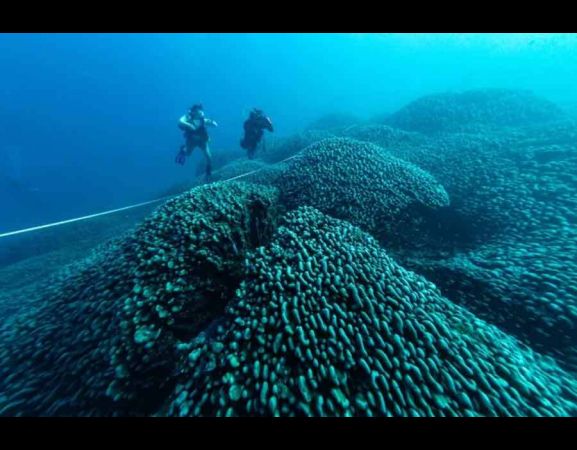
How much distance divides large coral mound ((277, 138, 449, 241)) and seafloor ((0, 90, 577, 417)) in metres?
0.07

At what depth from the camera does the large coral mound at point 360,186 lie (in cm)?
636

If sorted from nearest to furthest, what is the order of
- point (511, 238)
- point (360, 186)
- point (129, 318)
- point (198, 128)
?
point (129, 318) < point (511, 238) < point (360, 186) < point (198, 128)

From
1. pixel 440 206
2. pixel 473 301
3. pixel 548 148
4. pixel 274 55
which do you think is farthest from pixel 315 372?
pixel 274 55

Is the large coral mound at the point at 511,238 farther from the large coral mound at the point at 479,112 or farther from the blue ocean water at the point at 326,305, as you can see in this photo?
the large coral mound at the point at 479,112

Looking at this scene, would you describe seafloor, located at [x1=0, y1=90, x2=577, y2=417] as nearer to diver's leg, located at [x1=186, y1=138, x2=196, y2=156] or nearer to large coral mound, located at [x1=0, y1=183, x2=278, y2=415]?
large coral mound, located at [x1=0, y1=183, x2=278, y2=415]

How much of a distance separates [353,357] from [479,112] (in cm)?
1994

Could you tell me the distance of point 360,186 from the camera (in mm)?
6766

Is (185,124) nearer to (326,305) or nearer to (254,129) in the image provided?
(254,129)

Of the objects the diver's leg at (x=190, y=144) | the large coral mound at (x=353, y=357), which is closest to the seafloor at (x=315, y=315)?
the large coral mound at (x=353, y=357)

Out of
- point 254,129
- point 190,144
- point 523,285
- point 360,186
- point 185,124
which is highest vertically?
point 185,124

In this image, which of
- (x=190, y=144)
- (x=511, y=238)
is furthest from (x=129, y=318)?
(x=190, y=144)
